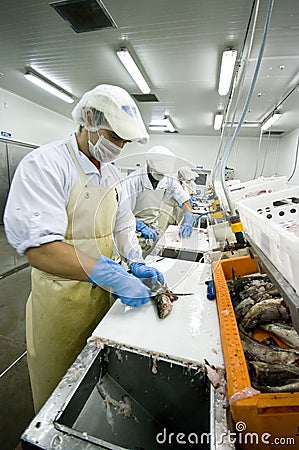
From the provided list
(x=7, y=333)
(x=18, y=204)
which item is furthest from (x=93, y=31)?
(x=7, y=333)

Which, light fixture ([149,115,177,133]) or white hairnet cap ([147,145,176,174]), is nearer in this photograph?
white hairnet cap ([147,145,176,174])

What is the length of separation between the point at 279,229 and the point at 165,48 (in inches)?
150

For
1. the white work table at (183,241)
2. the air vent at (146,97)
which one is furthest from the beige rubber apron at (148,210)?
the air vent at (146,97)

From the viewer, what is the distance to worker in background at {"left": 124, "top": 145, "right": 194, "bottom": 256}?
5.07 ft

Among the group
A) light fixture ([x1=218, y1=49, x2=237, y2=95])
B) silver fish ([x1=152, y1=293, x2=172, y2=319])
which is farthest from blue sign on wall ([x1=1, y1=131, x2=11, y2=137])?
silver fish ([x1=152, y1=293, x2=172, y2=319])

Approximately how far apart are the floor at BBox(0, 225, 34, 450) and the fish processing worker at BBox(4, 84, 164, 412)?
42cm

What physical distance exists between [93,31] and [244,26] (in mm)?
1926

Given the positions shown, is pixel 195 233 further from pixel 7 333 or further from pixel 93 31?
pixel 93 31

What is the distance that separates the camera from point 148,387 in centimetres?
80

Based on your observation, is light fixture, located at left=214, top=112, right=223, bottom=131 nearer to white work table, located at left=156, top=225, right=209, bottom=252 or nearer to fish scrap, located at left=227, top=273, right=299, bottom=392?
white work table, located at left=156, top=225, right=209, bottom=252

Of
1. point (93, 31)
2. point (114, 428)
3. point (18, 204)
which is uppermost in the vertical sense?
point (93, 31)

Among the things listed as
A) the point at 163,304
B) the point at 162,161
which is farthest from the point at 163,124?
the point at 163,304

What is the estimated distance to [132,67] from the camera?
371 cm

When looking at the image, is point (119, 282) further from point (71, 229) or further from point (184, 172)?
point (184, 172)
